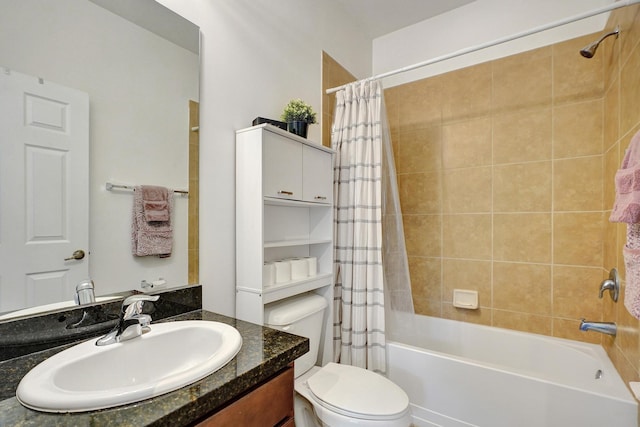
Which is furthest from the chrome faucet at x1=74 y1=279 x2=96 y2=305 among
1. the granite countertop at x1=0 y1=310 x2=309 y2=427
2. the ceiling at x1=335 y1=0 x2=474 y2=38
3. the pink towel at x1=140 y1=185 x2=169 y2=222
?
the ceiling at x1=335 y1=0 x2=474 y2=38

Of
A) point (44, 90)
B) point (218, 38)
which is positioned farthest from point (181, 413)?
Answer: point (218, 38)

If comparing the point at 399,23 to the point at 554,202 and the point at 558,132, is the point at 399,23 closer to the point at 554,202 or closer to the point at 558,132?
the point at 558,132

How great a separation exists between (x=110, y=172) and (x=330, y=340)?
145cm

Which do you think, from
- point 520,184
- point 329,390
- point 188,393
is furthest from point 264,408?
point 520,184

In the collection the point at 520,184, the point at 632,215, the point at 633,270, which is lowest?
the point at 633,270

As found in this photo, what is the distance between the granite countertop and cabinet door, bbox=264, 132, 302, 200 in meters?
0.70

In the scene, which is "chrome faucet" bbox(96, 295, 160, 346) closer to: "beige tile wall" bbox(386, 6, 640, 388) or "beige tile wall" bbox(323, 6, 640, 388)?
"beige tile wall" bbox(323, 6, 640, 388)

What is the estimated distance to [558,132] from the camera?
1.99 meters

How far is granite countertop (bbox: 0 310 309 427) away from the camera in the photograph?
0.59m

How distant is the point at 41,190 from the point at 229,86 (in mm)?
911

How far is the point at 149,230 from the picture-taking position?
47.4 inches

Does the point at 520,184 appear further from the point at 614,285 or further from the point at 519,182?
the point at 614,285

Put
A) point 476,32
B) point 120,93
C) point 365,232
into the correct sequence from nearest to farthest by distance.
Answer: point 120,93, point 365,232, point 476,32

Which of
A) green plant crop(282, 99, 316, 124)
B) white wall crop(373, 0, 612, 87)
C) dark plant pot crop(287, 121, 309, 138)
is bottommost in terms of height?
dark plant pot crop(287, 121, 309, 138)
